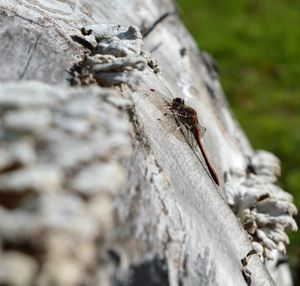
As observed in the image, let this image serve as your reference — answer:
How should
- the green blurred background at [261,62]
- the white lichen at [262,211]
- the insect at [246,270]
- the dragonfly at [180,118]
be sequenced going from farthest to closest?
1. the green blurred background at [261,62]
2. the white lichen at [262,211]
3. the dragonfly at [180,118]
4. the insect at [246,270]

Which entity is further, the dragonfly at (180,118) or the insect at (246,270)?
the dragonfly at (180,118)

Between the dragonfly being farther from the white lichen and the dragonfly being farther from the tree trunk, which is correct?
the white lichen

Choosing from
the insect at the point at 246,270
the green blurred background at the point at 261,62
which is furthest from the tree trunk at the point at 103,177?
the green blurred background at the point at 261,62

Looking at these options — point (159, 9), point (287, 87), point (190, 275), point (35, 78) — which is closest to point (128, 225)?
point (190, 275)

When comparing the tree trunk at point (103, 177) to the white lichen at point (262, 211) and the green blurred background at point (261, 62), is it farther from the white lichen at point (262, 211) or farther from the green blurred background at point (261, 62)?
the green blurred background at point (261, 62)

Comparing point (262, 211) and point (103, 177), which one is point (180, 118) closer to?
point (262, 211)

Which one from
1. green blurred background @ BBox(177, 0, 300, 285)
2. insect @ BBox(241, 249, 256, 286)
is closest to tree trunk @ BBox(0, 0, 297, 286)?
insect @ BBox(241, 249, 256, 286)

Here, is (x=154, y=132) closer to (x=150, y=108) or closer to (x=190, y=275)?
(x=150, y=108)
